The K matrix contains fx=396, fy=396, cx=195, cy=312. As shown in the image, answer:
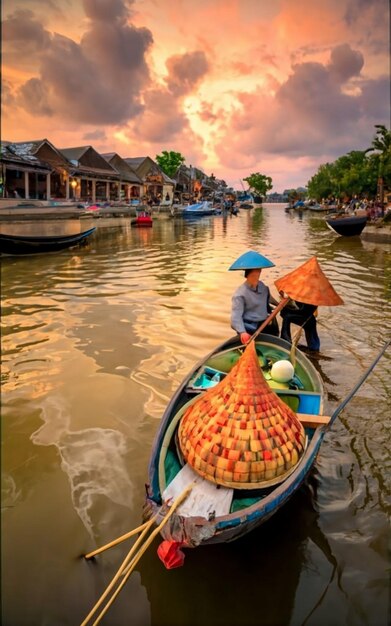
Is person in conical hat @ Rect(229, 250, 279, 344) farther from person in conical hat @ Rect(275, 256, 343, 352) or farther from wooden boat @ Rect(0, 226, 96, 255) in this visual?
wooden boat @ Rect(0, 226, 96, 255)

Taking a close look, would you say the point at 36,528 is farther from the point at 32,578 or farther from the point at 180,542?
the point at 180,542

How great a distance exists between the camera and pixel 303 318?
22.0 feet

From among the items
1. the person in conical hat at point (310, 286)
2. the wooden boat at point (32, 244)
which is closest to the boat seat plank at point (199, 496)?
the person in conical hat at point (310, 286)

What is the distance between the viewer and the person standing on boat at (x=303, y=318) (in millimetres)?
6578

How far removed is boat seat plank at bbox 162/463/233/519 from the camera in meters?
2.60

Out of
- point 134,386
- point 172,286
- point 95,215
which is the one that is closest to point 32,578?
point 134,386

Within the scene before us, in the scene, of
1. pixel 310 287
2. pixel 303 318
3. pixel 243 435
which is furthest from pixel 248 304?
pixel 243 435

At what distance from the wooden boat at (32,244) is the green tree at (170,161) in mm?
53711

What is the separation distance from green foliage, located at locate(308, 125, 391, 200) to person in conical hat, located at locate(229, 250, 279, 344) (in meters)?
39.4

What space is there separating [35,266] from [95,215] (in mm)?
16682

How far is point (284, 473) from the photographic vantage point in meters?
2.87

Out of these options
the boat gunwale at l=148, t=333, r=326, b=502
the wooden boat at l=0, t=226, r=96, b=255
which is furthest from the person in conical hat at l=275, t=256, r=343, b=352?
the wooden boat at l=0, t=226, r=96, b=255

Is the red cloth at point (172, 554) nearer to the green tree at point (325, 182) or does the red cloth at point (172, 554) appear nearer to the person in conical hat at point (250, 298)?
the person in conical hat at point (250, 298)

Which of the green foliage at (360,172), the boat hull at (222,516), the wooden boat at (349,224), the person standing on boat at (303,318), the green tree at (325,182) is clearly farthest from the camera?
the green tree at (325,182)
